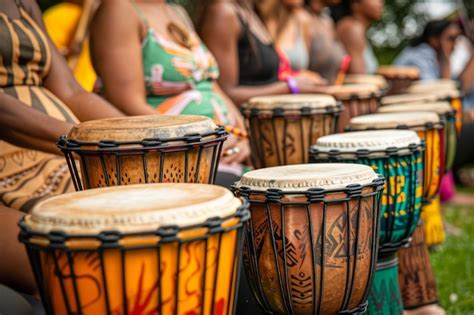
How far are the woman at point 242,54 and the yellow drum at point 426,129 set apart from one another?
102cm

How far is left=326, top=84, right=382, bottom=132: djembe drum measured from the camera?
4637 millimetres

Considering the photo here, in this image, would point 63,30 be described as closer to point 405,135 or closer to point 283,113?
point 283,113

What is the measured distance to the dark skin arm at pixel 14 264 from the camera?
238 centimetres

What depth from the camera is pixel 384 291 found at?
3.30 metres

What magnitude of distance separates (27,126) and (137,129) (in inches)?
16.4

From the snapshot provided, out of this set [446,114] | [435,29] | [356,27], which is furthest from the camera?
[435,29]

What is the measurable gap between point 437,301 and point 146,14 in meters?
1.93

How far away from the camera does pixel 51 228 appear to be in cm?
182

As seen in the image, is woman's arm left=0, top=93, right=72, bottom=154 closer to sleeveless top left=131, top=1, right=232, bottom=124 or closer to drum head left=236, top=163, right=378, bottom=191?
drum head left=236, top=163, right=378, bottom=191

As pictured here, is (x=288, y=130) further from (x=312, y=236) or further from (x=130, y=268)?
(x=130, y=268)

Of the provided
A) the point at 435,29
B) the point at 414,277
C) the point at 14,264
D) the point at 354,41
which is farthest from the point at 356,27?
the point at 14,264

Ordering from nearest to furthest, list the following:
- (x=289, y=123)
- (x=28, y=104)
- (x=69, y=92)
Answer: (x=28, y=104) < (x=69, y=92) < (x=289, y=123)

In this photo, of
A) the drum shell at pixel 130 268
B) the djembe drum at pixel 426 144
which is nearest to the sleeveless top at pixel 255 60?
the djembe drum at pixel 426 144

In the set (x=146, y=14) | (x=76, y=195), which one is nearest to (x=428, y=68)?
(x=146, y=14)
